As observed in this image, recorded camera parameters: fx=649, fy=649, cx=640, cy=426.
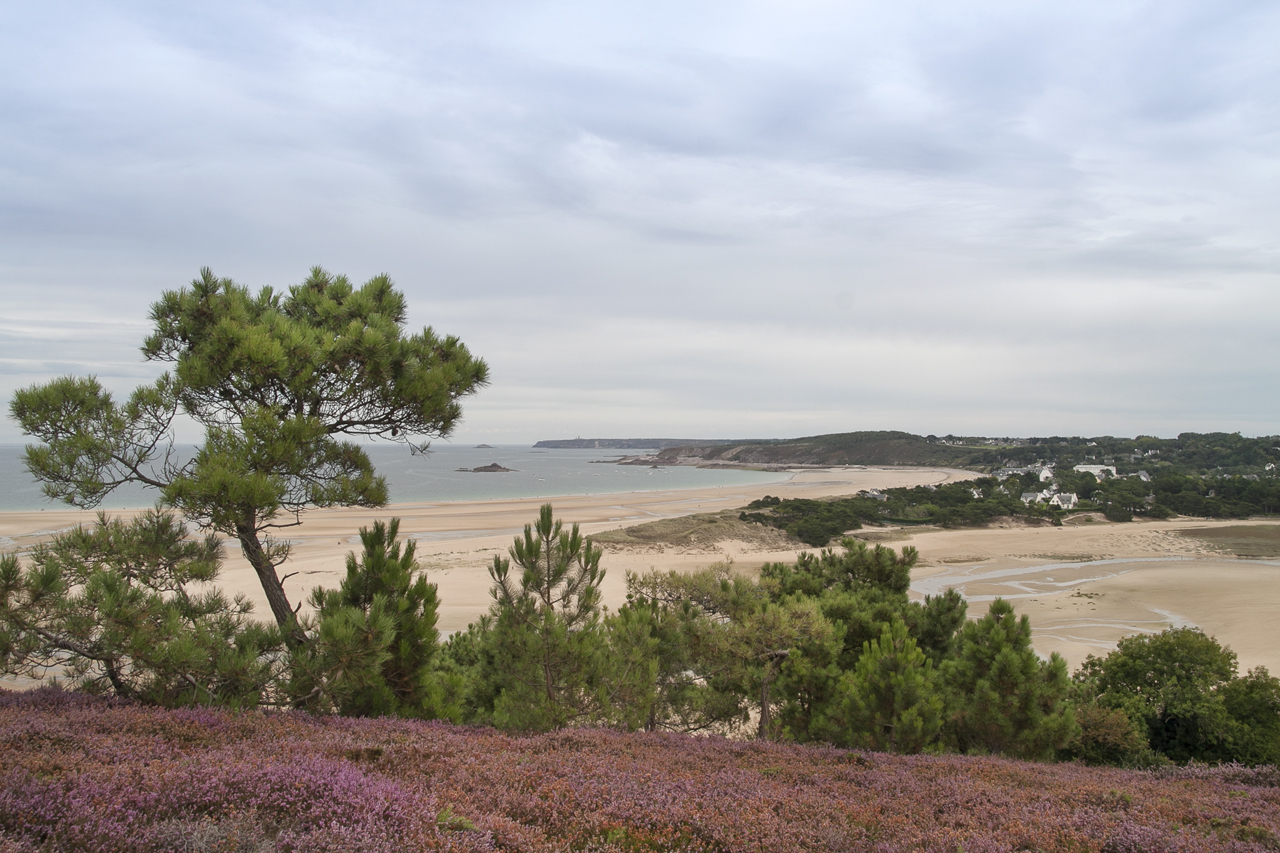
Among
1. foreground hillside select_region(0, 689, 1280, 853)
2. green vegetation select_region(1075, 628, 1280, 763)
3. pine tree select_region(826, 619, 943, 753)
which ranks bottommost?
green vegetation select_region(1075, 628, 1280, 763)

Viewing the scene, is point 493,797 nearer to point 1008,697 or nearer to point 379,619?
point 379,619

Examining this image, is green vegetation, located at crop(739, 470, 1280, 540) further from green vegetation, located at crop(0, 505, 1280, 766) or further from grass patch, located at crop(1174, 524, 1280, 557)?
green vegetation, located at crop(0, 505, 1280, 766)

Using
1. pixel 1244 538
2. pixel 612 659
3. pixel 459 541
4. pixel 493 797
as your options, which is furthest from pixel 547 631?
pixel 1244 538

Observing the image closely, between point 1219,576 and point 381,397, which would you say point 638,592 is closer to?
point 381,397

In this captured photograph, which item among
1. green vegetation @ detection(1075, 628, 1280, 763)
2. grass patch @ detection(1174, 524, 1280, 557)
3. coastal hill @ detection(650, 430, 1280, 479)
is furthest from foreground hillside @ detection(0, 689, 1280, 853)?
coastal hill @ detection(650, 430, 1280, 479)

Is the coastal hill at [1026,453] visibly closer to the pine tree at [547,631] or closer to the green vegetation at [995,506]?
the green vegetation at [995,506]

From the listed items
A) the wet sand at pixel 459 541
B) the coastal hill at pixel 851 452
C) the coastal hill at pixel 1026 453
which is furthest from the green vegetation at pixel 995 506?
the coastal hill at pixel 851 452
